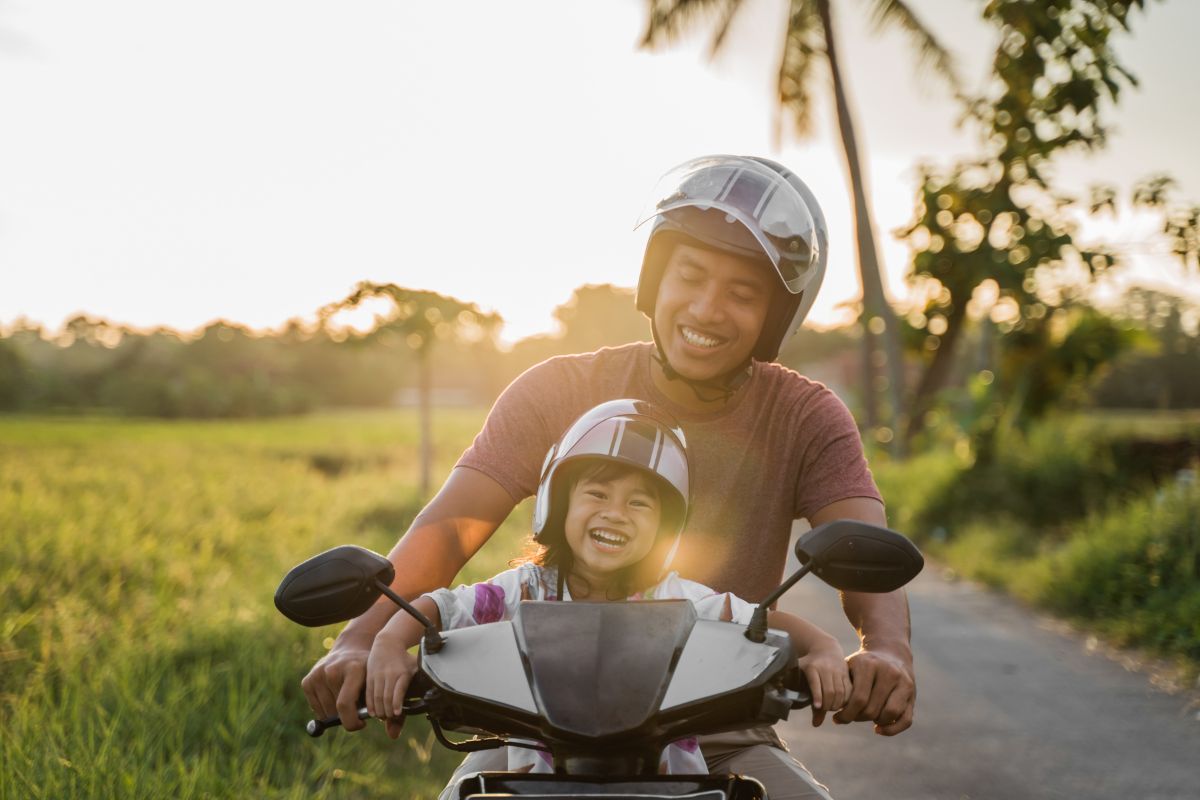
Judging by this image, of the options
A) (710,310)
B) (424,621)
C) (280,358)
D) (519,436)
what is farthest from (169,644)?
(280,358)

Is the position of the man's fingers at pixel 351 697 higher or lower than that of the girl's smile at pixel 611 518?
lower

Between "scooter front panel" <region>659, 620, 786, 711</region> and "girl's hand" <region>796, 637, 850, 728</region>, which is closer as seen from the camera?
"scooter front panel" <region>659, 620, 786, 711</region>

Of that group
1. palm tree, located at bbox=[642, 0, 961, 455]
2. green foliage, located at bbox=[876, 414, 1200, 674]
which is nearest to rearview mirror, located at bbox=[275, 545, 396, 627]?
green foliage, located at bbox=[876, 414, 1200, 674]

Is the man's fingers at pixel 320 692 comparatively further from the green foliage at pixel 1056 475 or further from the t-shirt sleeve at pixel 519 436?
the green foliage at pixel 1056 475

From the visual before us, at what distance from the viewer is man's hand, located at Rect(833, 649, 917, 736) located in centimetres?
185

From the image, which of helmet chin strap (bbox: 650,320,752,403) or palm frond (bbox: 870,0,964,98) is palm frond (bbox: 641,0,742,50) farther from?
helmet chin strap (bbox: 650,320,752,403)

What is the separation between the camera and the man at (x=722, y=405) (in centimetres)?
244

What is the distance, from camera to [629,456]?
1936 millimetres

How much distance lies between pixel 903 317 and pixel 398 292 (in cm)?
803

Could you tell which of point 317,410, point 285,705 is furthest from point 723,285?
point 317,410

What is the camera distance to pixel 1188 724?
4656 millimetres

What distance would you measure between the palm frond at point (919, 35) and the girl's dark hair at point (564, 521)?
15180mm

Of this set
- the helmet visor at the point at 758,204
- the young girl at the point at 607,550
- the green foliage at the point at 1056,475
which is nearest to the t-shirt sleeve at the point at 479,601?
the young girl at the point at 607,550

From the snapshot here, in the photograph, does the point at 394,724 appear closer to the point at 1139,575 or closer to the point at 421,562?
the point at 421,562
